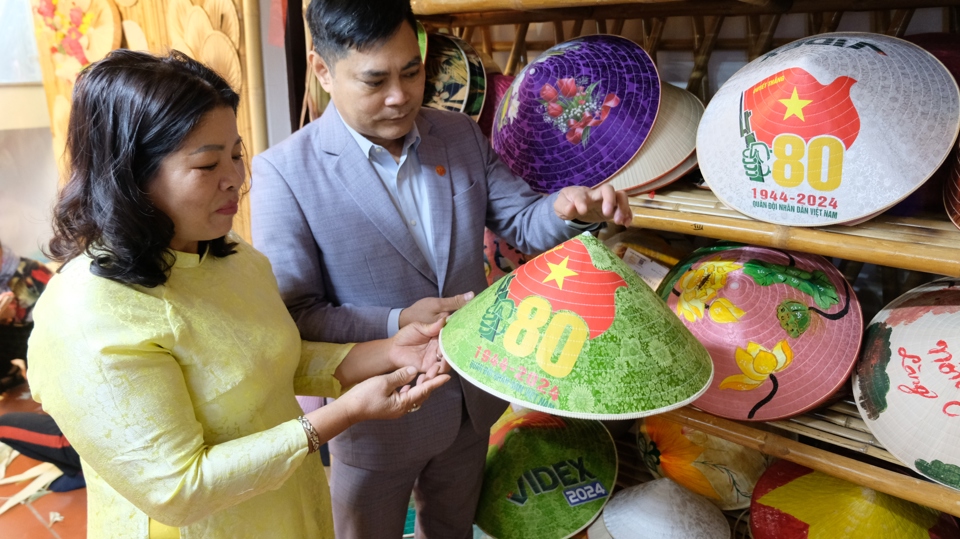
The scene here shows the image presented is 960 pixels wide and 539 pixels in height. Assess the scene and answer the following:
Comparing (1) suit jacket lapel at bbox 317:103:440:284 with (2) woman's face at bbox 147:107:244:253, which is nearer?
(2) woman's face at bbox 147:107:244:253

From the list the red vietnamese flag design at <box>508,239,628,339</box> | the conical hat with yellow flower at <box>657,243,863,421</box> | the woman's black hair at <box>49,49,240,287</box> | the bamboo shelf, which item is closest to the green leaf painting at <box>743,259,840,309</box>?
the conical hat with yellow flower at <box>657,243,863,421</box>

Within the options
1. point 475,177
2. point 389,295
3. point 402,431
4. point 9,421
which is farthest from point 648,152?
point 9,421

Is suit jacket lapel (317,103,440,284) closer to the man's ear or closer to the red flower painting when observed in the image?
the man's ear

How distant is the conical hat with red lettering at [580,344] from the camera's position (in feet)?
2.78

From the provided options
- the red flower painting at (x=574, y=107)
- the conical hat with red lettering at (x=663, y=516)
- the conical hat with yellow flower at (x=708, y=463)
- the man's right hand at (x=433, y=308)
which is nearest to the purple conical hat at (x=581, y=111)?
the red flower painting at (x=574, y=107)

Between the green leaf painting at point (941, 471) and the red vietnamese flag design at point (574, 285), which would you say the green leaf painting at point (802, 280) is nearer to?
the green leaf painting at point (941, 471)

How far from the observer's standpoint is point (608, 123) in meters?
1.34

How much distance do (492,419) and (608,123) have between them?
66 centimetres

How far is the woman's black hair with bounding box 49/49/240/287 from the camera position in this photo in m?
0.82

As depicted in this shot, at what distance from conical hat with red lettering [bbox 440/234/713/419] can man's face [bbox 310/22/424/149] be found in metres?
0.41

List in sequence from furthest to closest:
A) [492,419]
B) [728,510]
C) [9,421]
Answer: [9,421]
[728,510]
[492,419]

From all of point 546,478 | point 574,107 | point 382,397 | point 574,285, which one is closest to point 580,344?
point 574,285

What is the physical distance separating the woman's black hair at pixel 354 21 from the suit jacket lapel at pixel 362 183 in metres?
0.15

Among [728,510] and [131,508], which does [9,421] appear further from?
[728,510]
